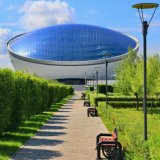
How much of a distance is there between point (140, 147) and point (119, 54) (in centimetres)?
13424

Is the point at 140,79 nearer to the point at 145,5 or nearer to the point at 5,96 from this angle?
the point at 5,96

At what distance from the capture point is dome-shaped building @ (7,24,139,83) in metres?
143

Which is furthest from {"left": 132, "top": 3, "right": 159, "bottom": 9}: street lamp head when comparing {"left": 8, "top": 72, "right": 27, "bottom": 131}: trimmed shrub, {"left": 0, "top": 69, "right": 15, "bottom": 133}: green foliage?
{"left": 8, "top": 72, "right": 27, "bottom": 131}: trimmed shrub

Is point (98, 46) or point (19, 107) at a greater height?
point (98, 46)

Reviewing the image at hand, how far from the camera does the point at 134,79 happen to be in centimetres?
3834

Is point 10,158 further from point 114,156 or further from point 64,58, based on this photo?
point 64,58

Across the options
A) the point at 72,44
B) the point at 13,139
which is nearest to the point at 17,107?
the point at 13,139

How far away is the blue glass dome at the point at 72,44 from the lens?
14362 cm

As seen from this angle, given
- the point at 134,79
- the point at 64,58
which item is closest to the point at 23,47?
the point at 64,58

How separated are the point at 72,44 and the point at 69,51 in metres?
2.93

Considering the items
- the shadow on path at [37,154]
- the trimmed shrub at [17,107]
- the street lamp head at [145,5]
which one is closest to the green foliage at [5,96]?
the trimmed shrub at [17,107]

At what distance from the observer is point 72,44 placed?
478 feet

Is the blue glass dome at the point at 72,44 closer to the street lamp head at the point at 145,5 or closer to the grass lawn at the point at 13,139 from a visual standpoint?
the grass lawn at the point at 13,139

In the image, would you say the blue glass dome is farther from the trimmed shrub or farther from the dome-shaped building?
the trimmed shrub
